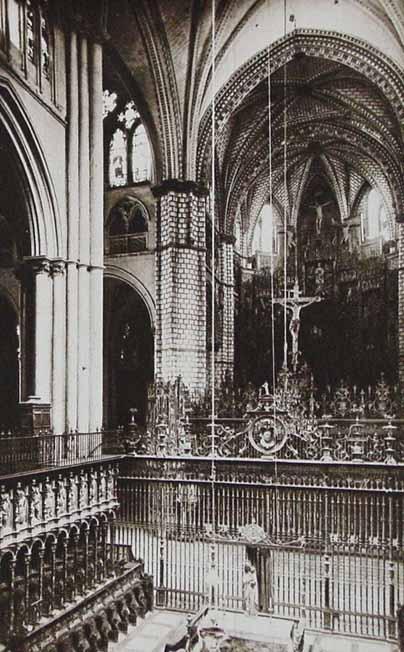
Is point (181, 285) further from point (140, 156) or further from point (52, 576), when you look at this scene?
point (52, 576)

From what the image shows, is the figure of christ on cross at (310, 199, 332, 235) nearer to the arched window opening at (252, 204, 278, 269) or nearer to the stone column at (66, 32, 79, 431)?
the arched window opening at (252, 204, 278, 269)

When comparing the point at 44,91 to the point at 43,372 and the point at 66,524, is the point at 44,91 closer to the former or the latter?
the point at 43,372

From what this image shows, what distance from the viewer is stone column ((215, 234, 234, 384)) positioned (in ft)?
76.8

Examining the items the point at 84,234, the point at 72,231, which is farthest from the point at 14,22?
the point at 84,234

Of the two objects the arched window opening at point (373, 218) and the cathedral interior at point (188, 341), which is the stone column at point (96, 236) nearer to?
the cathedral interior at point (188, 341)

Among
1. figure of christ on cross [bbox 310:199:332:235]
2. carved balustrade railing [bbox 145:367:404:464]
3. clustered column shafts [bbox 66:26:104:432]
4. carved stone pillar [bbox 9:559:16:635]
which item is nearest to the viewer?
carved stone pillar [bbox 9:559:16:635]

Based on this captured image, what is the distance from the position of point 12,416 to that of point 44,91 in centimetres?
881

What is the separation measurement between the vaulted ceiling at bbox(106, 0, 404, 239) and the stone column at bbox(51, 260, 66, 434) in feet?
23.6

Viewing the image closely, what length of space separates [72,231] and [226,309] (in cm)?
1184

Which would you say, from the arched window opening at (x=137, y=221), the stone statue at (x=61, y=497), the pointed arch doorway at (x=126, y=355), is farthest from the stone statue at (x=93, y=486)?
the pointed arch doorway at (x=126, y=355)

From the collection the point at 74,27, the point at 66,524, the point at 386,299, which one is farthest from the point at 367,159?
the point at 66,524

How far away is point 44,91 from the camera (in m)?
12.6

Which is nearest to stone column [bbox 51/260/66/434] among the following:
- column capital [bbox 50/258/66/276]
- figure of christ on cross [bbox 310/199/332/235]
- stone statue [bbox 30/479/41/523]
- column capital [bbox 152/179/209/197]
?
column capital [bbox 50/258/66/276]

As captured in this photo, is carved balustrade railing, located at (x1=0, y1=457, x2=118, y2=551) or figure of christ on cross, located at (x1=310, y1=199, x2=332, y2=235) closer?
carved balustrade railing, located at (x1=0, y1=457, x2=118, y2=551)
